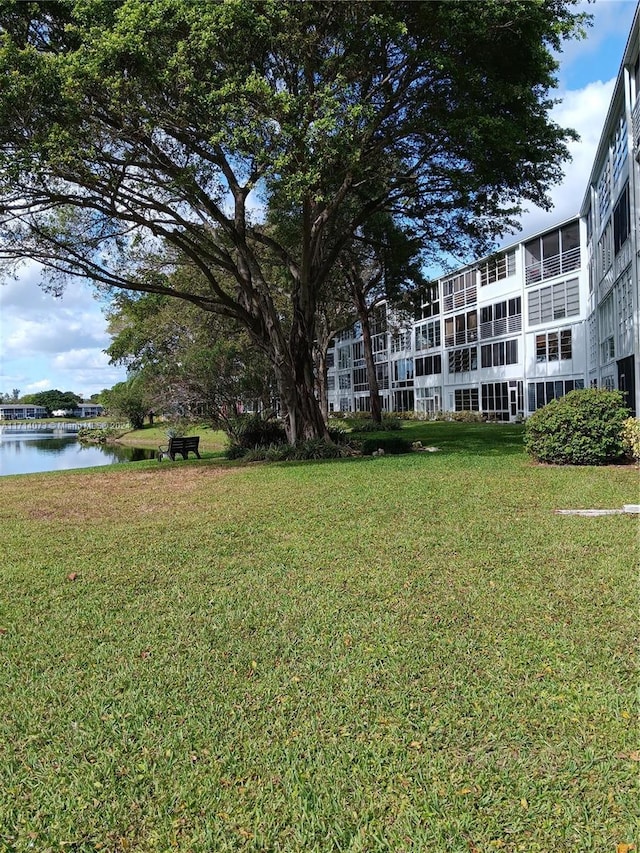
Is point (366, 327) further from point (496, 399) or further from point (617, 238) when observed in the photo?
point (617, 238)

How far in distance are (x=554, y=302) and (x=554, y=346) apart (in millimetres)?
2336

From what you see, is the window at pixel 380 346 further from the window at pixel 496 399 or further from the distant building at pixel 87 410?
the distant building at pixel 87 410

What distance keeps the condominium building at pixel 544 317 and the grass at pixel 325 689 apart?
1355 centimetres

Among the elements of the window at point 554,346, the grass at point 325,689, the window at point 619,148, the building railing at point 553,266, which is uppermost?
the window at point 619,148

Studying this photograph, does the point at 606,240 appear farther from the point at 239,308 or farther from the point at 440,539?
the point at 440,539

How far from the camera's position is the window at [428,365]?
45.2m

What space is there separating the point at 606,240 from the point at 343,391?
42231 mm

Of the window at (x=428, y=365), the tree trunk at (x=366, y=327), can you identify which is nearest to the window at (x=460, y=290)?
the window at (x=428, y=365)

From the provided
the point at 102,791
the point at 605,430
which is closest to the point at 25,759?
the point at 102,791

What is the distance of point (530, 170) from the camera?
1644 cm

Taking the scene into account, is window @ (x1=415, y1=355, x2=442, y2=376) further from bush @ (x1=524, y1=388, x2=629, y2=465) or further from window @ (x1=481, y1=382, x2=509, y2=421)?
bush @ (x1=524, y1=388, x2=629, y2=465)

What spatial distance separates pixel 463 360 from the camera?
1647 inches

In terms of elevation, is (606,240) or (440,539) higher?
(606,240)

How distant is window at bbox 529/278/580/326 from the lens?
31.6 metres
